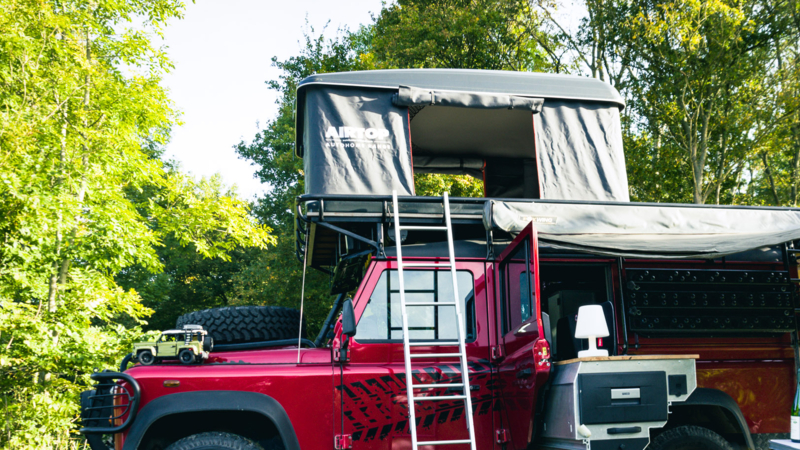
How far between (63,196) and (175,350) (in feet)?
20.4

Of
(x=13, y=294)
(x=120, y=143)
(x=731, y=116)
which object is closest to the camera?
(x=13, y=294)

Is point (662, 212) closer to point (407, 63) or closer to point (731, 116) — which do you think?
point (731, 116)

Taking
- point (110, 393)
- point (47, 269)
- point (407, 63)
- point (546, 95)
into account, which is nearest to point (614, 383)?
point (546, 95)

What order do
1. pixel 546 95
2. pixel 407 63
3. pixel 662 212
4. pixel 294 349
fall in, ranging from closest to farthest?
pixel 294 349 < pixel 662 212 < pixel 546 95 < pixel 407 63

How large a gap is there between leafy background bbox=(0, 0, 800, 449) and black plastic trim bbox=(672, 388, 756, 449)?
8.91 metres

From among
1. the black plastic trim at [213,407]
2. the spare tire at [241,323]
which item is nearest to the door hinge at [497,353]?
the black plastic trim at [213,407]

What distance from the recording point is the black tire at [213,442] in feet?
13.0

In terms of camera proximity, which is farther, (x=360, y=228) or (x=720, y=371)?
(x=360, y=228)

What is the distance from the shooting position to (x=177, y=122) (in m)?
12.0

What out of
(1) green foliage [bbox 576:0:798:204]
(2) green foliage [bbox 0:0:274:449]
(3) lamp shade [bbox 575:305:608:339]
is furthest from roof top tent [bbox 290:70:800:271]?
(1) green foliage [bbox 576:0:798:204]

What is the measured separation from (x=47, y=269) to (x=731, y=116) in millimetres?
17225

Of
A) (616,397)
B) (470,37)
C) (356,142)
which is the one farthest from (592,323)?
(470,37)

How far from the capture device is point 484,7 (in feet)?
63.7

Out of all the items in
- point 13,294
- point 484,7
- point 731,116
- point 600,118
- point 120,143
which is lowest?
point 13,294
